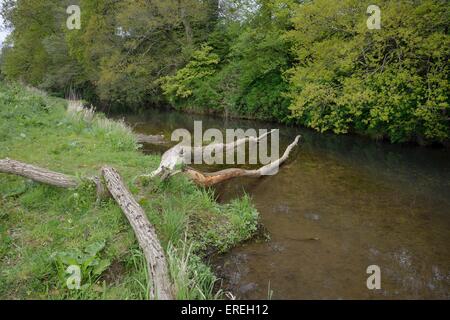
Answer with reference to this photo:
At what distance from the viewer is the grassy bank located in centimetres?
345

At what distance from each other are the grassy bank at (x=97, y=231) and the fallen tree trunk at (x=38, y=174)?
15 cm

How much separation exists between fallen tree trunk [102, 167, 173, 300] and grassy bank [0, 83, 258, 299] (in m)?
0.12

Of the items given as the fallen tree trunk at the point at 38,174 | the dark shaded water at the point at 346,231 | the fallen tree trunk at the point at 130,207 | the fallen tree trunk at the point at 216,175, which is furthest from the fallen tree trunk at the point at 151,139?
the fallen tree trunk at the point at 130,207

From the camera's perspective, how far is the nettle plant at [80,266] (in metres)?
3.41

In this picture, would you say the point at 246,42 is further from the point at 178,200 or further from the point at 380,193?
the point at 178,200

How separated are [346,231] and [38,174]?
4961mm

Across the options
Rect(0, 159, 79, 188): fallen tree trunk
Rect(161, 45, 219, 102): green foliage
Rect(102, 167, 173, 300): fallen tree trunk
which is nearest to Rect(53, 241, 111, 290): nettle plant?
Rect(102, 167, 173, 300): fallen tree trunk

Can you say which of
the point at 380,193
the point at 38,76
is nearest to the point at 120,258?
the point at 380,193

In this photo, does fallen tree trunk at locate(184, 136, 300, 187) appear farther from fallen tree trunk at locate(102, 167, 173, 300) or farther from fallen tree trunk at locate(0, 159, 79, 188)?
fallen tree trunk at locate(0, 159, 79, 188)

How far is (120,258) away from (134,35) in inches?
840

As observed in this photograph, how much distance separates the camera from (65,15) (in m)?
26.5

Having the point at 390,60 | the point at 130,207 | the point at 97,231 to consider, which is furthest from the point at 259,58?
the point at 97,231

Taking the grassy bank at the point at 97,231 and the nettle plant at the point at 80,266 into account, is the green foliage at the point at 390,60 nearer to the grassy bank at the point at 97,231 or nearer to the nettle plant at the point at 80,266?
the grassy bank at the point at 97,231
